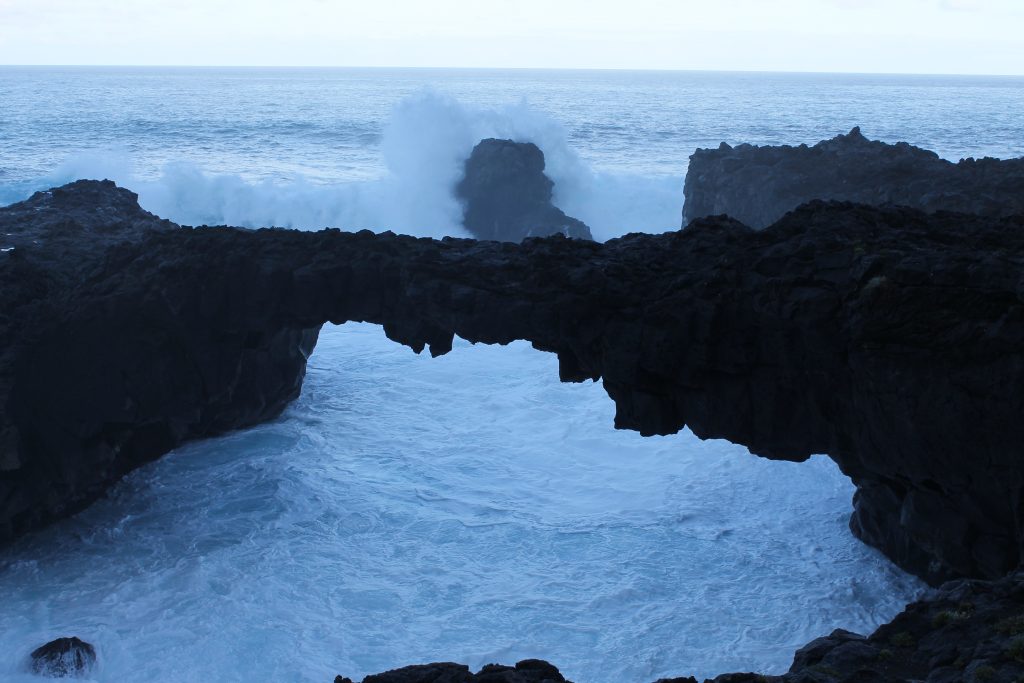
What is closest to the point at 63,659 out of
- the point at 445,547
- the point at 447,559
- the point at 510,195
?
the point at 447,559

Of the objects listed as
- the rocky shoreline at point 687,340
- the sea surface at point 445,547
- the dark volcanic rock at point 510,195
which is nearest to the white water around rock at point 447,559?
the sea surface at point 445,547

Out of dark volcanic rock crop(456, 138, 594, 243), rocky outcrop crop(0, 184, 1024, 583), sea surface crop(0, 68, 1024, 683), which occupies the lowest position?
sea surface crop(0, 68, 1024, 683)

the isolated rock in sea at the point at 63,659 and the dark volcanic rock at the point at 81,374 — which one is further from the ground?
the dark volcanic rock at the point at 81,374

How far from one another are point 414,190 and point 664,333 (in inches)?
1533

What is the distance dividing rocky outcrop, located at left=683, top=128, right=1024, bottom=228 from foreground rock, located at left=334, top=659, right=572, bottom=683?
1572 cm

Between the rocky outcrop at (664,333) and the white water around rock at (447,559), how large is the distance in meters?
1.58

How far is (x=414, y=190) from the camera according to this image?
168ft

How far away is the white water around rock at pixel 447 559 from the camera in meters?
15.2

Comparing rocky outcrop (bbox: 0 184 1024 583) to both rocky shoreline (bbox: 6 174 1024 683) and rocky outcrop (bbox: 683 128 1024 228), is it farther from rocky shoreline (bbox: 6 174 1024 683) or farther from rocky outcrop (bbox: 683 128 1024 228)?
rocky outcrop (bbox: 683 128 1024 228)

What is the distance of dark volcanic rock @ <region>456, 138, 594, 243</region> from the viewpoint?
147 feet

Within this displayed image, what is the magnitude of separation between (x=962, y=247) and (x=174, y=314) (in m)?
12.6

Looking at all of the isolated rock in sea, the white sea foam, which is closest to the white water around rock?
the isolated rock in sea

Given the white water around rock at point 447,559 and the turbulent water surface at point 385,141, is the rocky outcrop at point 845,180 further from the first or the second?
the turbulent water surface at point 385,141

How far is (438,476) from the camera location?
70.4 feet
